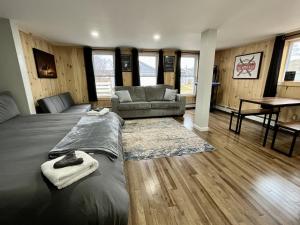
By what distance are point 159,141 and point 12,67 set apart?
2.94m

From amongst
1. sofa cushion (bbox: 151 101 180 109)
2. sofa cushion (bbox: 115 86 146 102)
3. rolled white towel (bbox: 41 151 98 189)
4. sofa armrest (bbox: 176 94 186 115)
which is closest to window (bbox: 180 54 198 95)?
sofa armrest (bbox: 176 94 186 115)

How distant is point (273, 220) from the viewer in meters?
1.33

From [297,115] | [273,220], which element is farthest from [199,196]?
[297,115]

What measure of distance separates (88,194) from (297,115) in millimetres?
4460

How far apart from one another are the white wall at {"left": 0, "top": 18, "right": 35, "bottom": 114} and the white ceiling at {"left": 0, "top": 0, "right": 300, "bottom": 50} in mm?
242

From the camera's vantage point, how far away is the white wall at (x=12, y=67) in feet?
8.08

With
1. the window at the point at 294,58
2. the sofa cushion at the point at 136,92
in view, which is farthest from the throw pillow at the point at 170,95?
the window at the point at 294,58

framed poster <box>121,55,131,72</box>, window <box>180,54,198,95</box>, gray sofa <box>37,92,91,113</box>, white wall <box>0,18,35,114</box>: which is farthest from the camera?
window <box>180,54,198,95</box>

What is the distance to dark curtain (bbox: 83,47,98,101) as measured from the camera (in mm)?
4644

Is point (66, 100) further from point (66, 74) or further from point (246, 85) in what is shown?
point (246, 85)

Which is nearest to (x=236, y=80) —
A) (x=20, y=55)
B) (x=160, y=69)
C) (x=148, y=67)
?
(x=160, y=69)

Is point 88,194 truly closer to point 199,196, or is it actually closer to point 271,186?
point 199,196

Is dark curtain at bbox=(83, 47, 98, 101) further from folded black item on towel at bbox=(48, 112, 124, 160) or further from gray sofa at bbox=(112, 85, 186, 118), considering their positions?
folded black item on towel at bbox=(48, 112, 124, 160)

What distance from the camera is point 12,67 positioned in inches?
101
